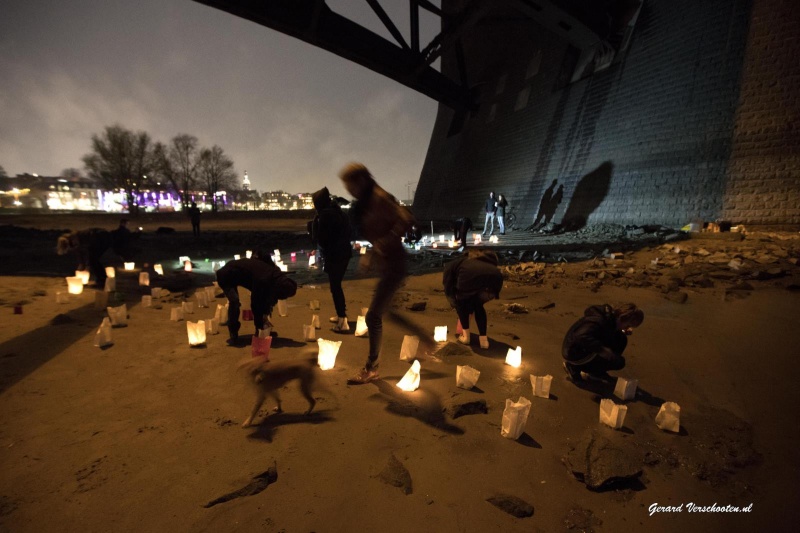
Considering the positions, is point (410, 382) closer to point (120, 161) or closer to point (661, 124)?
point (661, 124)

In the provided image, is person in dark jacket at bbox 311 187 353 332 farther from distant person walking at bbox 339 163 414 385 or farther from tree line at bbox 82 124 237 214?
tree line at bbox 82 124 237 214

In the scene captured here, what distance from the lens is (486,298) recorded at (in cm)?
382

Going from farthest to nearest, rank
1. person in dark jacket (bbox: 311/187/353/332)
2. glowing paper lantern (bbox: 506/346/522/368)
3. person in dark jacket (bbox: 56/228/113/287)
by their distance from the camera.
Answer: person in dark jacket (bbox: 56/228/113/287) → person in dark jacket (bbox: 311/187/353/332) → glowing paper lantern (bbox: 506/346/522/368)

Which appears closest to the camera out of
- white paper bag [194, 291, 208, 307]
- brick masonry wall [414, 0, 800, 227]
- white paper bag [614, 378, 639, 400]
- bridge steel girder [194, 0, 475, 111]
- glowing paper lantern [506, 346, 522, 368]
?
white paper bag [614, 378, 639, 400]

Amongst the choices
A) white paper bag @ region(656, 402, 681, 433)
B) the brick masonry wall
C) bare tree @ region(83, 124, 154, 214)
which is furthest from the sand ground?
bare tree @ region(83, 124, 154, 214)

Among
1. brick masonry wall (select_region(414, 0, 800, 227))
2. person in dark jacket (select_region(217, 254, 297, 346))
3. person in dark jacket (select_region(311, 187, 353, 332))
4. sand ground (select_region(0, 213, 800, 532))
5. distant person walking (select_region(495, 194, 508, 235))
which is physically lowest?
sand ground (select_region(0, 213, 800, 532))

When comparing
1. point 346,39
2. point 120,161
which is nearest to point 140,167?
point 120,161

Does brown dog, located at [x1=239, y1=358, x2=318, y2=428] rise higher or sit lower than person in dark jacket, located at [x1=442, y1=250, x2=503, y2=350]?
lower

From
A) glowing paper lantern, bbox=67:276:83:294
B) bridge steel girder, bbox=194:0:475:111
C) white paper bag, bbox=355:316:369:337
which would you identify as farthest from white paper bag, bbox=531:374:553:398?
bridge steel girder, bbox=194:0:475:111

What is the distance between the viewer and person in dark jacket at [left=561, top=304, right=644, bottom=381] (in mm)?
3152

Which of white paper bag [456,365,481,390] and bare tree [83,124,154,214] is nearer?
white paper bag [456,365,481,390]

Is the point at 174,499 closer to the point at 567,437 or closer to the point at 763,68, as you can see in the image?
the point at 567,437

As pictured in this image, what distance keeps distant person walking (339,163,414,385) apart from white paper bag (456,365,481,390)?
2.81 ft

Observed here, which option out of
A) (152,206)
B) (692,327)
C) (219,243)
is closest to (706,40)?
(692,327)
